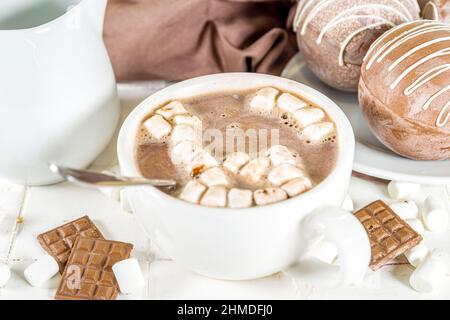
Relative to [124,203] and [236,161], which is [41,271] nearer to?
[124,203]

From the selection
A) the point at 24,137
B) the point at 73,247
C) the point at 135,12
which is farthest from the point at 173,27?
the point at 73,247

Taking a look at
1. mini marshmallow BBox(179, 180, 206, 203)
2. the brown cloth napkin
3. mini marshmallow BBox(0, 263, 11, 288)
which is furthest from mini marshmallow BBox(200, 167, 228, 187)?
the brown cloth napkin

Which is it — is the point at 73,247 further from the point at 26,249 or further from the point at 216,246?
the point at 216,246

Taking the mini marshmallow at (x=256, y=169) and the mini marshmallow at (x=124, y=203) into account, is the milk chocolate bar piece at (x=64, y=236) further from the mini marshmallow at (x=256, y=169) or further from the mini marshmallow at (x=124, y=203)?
the mini marshmallow at (x=256, y=169)

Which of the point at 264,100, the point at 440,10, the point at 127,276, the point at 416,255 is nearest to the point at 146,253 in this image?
the point at 127,276

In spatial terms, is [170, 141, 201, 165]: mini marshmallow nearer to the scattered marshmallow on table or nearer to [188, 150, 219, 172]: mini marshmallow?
[188, 150, 219, 172]: mini marshmallow


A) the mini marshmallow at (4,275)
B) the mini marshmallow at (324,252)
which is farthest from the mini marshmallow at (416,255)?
the mini marshmallow at (4,275)
